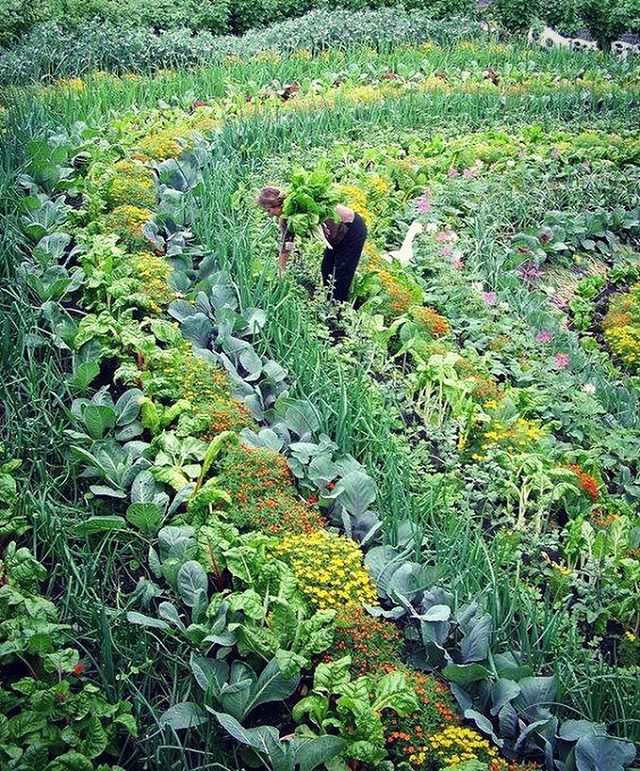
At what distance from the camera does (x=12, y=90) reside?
24.0ft

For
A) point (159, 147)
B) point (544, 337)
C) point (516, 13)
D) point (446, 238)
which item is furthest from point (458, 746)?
point (516, 13)

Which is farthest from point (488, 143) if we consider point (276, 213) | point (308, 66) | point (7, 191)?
point (7, 191)

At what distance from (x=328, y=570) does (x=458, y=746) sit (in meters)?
0.77

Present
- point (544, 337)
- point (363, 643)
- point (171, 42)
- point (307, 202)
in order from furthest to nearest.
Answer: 1. point (171, 42)
2. point (544, 337)
3. point (307, 202)
4. point (363, 643)

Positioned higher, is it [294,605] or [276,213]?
[276,213]

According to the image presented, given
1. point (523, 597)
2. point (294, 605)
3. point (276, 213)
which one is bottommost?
point (523, 597)

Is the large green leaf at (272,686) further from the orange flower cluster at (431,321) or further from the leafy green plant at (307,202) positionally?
the orange flower cluster at (431,321)

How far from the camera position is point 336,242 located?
5.55m

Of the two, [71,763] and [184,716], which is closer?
[71,763]

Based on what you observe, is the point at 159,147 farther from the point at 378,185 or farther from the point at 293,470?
the point at 293,470

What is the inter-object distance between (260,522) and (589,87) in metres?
9.97

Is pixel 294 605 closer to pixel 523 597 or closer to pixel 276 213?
pixel 523 597

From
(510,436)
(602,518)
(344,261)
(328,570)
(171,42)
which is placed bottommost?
(602,518)

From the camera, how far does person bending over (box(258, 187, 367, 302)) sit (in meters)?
5.36
